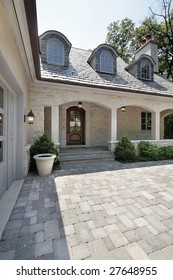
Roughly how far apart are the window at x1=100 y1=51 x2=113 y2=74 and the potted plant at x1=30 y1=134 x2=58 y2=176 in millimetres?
4867

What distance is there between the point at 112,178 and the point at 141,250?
2.70m

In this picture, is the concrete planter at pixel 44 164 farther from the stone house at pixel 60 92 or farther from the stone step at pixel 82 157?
the stone step at pixel 82 157

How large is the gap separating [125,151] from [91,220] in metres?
4.68

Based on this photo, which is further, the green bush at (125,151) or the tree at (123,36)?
the tree at (123,36)

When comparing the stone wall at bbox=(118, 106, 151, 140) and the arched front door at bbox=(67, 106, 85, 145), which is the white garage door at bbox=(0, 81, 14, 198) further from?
the stone wall at bbox=(118, 106, 151, 140)

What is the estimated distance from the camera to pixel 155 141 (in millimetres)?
7867

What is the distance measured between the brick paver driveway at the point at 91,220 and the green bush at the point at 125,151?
2460 millimetres

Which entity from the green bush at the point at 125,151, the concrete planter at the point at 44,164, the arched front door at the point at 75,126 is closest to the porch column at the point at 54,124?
the concrete planter at the point at 44,164

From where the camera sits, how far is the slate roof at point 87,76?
235 inches

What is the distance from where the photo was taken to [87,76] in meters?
6.72

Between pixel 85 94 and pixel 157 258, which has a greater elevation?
pixel 85 94

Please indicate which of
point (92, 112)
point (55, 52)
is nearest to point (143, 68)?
point (92, 112)
